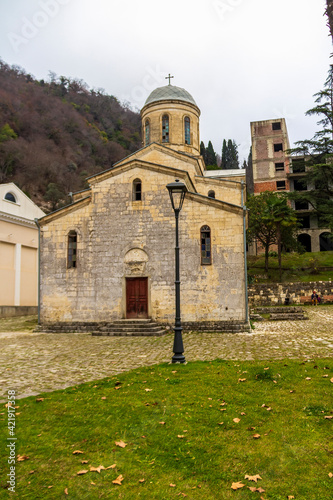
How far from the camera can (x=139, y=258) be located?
1727 centimetres

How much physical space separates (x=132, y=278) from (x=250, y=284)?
15.1 metres

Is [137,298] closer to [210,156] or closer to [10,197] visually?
[10,197]

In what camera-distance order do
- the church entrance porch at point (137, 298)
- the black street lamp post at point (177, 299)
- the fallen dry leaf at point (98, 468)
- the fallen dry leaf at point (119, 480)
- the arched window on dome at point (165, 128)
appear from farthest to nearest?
the arched window on dome at point (165, 128) < the church entrance porch at point (137, 298) < the black street lamp post at point (177, 299) < the fallen dry leaf at point (98, 468) < the fallen dry leaf at point (119, 480)

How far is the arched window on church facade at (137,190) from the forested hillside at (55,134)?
36754 millimetres

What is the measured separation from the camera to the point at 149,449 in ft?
14.5

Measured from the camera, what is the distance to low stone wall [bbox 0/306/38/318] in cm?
2582

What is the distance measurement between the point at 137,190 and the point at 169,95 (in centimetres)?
1005

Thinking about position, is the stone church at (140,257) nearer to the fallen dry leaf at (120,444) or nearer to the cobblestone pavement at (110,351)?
the cobblestone pavement at (110,351)

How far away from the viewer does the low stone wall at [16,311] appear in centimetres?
2582

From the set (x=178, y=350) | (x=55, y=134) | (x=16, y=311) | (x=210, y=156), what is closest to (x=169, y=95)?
(x=16, y=311)

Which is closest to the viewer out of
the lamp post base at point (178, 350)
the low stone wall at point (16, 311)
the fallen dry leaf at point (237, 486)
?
the fallen dry leaf at point (237, 486)

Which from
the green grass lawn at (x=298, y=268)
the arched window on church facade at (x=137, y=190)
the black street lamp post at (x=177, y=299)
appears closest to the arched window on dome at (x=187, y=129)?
the arched window on church facade at (x=137, y=190)

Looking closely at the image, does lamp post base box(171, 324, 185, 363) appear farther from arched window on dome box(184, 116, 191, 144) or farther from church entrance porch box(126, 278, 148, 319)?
arched window on dome box(184, 116, 191, 144)

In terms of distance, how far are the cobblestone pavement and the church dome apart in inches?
641
